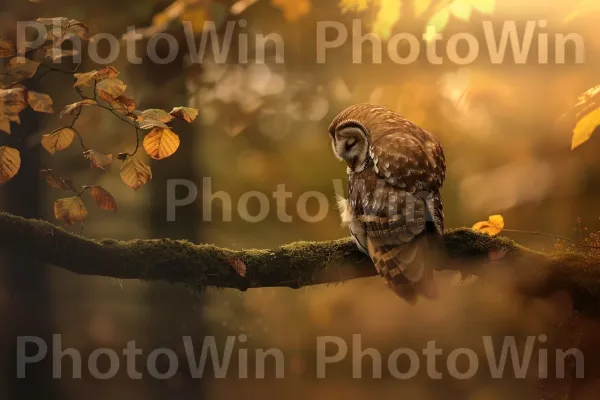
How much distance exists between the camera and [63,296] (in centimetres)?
162

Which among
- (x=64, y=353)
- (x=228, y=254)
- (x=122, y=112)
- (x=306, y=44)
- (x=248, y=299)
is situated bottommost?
(x=64, y=353)

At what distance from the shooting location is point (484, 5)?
163 cm

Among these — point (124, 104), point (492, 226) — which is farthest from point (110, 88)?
point (492, 226)

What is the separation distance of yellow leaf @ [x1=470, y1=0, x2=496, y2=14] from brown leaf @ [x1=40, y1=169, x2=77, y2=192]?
3.75 ft

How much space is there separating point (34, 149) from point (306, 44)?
2.49 ft

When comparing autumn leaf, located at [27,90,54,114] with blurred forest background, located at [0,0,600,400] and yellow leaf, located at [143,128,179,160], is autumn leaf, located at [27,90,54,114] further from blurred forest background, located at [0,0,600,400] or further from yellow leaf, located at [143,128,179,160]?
yellow leaf, located at [143,128,179,160]

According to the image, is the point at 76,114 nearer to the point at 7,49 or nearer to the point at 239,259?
the point at 7,49

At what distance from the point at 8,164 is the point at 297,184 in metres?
0.75

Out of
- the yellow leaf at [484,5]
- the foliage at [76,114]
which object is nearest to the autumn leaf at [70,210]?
the foliage at [76,114]

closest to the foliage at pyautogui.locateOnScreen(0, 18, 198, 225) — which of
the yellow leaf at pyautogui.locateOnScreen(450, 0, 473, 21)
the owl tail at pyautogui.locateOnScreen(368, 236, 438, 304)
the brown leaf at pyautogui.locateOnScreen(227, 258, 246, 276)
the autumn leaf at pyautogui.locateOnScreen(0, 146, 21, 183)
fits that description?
the autumn leaf at pyautogui.locateOnScreen(0, 146, 21, 183)

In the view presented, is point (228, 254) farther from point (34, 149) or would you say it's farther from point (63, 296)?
point (34, 149)

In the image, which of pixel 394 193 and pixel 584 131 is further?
pixel 584 131

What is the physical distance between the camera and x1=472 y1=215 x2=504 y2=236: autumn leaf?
5.26ft

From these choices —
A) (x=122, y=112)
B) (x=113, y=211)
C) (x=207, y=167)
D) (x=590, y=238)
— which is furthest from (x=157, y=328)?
(x=590, y=238)
